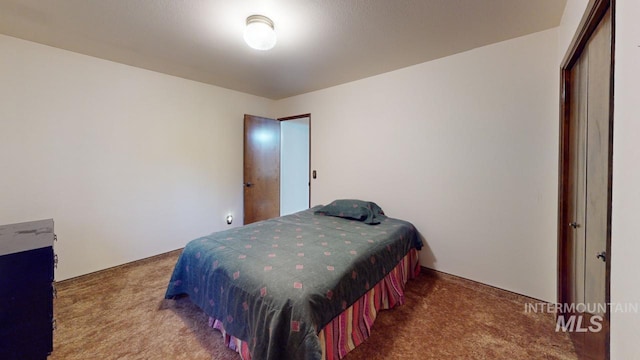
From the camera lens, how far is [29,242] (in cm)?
142

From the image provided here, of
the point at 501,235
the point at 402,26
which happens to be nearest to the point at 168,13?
the point at 402,26

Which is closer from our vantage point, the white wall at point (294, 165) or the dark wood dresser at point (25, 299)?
the dark wood dresser at point (25, 299)

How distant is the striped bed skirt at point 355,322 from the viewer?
1.51 m

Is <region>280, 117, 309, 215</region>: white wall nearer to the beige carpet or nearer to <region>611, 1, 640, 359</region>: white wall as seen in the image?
the beige carpet

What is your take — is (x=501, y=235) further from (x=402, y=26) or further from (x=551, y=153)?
(x=402, y=26)

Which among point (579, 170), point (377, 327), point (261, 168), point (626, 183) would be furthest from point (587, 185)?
point (261, 168)

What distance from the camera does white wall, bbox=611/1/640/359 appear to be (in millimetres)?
746

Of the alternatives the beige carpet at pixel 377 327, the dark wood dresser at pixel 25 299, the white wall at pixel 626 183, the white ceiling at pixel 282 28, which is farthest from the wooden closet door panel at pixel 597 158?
the dark wood dresser at pixel 25 299

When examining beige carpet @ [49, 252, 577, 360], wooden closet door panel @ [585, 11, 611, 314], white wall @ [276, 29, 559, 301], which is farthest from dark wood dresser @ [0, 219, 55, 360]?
white wall @ [276, 29, 559, 301]

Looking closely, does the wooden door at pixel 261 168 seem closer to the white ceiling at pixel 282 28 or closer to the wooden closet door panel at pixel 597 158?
the white ceiling at pixel 282 28

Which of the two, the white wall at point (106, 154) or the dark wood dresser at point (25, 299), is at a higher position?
the white wall at point (106, 154)

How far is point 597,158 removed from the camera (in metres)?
1.28

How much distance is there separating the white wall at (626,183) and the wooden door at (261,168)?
150 inches

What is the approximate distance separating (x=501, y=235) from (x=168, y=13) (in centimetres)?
347
